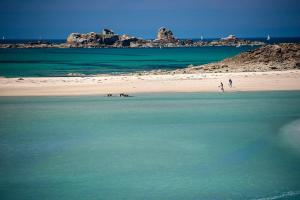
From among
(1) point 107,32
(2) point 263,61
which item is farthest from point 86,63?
(1) point 107,32

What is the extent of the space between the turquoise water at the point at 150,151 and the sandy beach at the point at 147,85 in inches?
249

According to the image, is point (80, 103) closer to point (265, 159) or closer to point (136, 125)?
point (136, 125)

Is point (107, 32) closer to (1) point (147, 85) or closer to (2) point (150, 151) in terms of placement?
(1) point (147, 85)

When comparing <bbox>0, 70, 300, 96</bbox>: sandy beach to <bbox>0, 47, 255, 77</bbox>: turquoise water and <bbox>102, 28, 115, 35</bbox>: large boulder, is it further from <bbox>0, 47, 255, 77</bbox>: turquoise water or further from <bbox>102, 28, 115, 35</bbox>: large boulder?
<bbox>102, 28, 115, 35</bbox>: large boulder

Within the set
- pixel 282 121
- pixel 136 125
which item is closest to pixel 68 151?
pixel 136 125

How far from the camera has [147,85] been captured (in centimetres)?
3706

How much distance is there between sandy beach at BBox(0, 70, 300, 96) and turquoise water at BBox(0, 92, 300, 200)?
20.8 ft

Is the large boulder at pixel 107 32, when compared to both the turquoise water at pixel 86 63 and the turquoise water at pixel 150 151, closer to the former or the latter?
the turquoise water at pixel 86 63

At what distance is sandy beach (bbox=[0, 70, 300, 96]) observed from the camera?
34.1 m

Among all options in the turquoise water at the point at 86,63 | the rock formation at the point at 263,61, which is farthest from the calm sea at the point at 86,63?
the rock formation at the point at 263,61

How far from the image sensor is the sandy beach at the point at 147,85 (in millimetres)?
34062

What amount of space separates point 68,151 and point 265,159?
7.60 m

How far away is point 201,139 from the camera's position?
1833cm

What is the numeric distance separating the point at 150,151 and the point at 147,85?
20800mm
